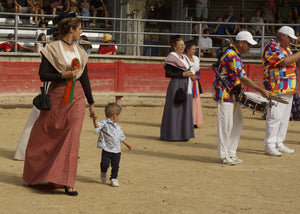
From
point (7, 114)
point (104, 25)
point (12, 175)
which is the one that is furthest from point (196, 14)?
point (12, 175)

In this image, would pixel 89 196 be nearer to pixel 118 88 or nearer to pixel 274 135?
pixel 274 135

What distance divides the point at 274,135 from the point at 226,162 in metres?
1.11

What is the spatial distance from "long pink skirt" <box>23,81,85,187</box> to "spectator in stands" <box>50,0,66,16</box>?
12811mm

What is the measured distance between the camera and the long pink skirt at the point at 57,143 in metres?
6.35

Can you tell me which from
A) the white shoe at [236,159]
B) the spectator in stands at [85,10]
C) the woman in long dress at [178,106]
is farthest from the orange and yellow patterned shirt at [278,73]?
the spectator in stands at [85,10]

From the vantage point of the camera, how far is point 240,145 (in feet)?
33.9

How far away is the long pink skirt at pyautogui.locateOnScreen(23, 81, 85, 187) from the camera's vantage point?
6.35 meters

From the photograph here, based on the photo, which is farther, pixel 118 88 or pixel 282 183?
pixel 118 88

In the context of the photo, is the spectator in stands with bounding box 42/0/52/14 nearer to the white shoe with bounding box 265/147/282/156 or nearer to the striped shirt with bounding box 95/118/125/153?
the white shoe with bounding box 265/147/282/156

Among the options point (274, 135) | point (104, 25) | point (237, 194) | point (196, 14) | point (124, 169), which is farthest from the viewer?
point (196, 14)

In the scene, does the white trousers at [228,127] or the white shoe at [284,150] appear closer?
the white trousers at [228,127]

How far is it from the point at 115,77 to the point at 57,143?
31.4 ft

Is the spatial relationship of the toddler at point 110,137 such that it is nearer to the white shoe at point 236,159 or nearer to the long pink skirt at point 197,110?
the white shoe at point 236,159

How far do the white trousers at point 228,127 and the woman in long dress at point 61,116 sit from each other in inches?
87.5
